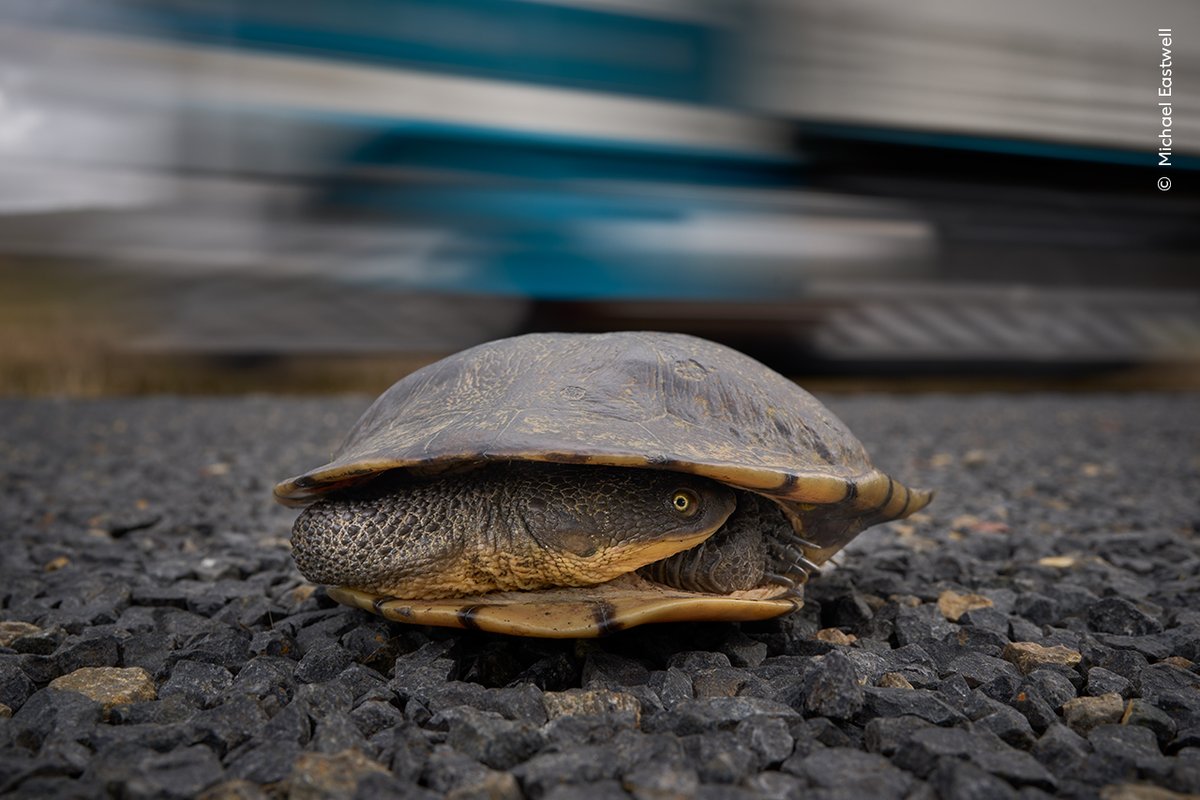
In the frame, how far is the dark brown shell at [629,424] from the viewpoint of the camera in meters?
1.46

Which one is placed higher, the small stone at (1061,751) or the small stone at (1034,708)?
the small stone at (1061,751)

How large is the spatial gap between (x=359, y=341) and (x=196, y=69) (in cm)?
214

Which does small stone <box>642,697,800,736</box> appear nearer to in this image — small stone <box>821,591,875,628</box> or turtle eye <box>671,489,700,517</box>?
turtle eye <box>671,489,700,517</box>

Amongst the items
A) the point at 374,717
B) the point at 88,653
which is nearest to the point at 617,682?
the point at 374,717

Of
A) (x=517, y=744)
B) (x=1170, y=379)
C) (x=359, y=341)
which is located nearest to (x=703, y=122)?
(x=359, y=341)

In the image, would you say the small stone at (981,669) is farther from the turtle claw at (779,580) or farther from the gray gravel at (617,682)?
the turtle claw at (779,580)

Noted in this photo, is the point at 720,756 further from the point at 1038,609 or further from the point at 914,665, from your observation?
the point at 1038,609

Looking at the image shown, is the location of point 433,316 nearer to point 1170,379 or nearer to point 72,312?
point 72,312

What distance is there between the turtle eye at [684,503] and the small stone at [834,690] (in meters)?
0.37

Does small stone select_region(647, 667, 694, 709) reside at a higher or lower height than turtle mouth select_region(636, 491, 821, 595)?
lower

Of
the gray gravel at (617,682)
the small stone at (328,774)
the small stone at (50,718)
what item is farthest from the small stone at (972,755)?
the small stone at (50,718)

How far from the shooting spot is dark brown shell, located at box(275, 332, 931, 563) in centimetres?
146

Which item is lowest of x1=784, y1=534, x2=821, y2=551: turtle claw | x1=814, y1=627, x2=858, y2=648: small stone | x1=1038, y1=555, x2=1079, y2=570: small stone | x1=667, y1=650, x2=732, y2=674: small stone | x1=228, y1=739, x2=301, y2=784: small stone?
x1=1038, y1=555, x2=1079, y2=570: small stone

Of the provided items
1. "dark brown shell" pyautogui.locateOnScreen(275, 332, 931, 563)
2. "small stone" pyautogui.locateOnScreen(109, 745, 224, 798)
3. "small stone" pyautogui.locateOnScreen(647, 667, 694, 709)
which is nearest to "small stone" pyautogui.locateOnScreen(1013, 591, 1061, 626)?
"dark brown shell" pyautogui.locateOnScreen(275, 332, 931, 563)
